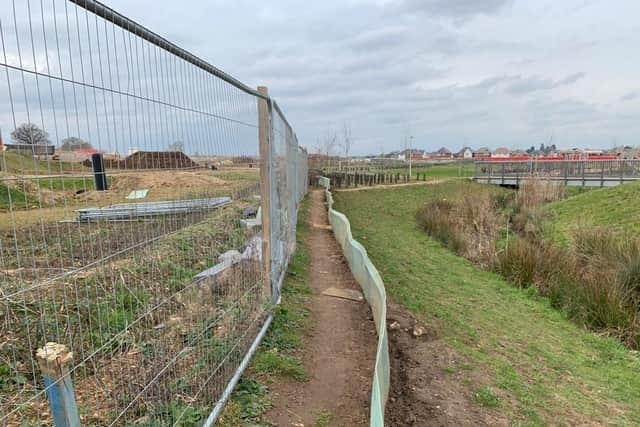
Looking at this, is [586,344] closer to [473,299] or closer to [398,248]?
[473,299]

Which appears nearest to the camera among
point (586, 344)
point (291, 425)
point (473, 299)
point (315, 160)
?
point (291, 425)

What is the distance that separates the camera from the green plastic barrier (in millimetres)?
2529

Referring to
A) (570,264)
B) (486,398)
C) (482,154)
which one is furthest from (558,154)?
(486,398)

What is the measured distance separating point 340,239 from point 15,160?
8798mm

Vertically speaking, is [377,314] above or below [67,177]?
below

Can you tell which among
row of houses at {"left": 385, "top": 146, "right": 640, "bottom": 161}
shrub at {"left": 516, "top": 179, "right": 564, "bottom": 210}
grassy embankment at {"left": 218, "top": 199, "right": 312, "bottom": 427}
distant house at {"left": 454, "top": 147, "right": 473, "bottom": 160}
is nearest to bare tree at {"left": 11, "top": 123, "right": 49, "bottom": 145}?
grassy embankment at {"left": 218, "top": 199, "right": 312, "bottom": 427}

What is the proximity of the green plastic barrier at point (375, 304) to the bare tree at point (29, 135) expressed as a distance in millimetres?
2056

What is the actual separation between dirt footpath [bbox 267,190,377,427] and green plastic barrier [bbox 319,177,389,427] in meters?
0.21

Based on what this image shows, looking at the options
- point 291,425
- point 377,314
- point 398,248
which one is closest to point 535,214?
point 398,248

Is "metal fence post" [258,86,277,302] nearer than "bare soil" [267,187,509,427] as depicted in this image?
No

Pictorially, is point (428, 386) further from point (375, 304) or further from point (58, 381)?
A: point (58, 381)

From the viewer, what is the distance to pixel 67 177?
1.51 meters

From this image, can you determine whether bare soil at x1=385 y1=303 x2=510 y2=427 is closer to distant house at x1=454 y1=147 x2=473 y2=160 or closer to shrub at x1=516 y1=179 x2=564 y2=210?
shrub at x1=516 y1=179 x2=564 y2=210

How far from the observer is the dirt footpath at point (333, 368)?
3.30 meters
